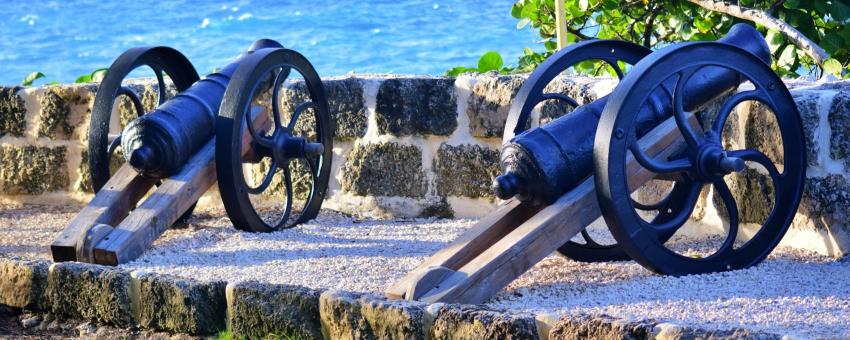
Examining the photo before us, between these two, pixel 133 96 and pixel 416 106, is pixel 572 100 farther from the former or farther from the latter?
pixel 133 96

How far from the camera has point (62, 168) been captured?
5.23 m

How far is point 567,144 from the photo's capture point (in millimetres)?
3355

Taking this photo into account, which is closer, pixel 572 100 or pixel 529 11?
pixel 572 100

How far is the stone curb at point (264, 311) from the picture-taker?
253 centimetres

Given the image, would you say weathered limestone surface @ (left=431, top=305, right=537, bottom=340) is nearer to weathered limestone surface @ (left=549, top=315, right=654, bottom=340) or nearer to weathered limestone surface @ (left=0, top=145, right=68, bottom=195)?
weathered limestone surface @ (left=549, top=315, right=654, bottom=340)

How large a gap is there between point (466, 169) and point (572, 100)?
2.63 ft

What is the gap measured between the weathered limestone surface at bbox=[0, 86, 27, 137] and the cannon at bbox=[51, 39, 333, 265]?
845mm

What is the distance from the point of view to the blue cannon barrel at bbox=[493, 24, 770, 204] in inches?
130

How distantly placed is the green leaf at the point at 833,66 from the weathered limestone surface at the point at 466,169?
1.21m

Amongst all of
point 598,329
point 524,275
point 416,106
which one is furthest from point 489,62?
point 598,329

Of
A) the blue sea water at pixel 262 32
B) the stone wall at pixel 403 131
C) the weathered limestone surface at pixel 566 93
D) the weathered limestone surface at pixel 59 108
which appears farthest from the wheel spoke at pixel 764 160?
the blue sea water at pixel 262 32

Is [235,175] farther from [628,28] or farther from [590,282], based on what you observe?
[628,28]

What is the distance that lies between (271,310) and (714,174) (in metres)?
1.21

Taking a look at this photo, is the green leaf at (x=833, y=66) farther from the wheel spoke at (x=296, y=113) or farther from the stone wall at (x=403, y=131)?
the wheel spoke at (x=296, y=113)
